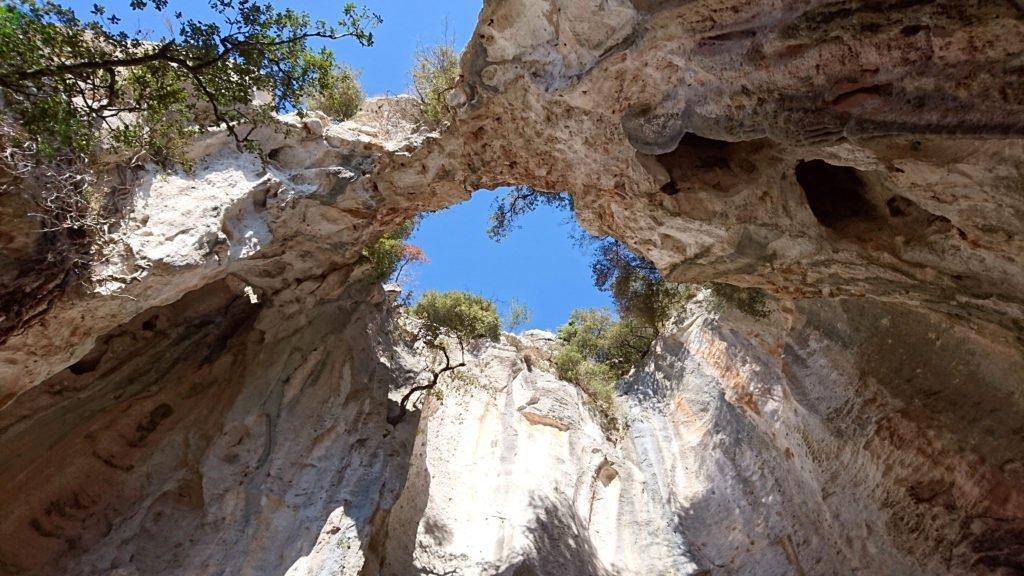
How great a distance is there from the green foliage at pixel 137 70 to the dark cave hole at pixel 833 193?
18.3 feet

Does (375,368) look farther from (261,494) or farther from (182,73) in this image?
(182,73)

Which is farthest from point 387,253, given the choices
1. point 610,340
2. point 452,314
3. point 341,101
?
point 610,340

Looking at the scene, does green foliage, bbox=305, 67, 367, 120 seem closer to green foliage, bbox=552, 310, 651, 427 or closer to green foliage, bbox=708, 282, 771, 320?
green foliage, bbox=708, 282, 771, 320

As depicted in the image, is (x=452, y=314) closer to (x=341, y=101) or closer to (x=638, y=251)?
(x=341, y=101)

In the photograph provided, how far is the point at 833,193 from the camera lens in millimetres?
7945

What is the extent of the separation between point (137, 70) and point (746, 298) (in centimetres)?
914

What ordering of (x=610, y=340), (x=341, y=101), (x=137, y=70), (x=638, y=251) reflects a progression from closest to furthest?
(x=137, y=70) < (x=638, y=251) < (x=341, y=101) < (x=610, y=340)

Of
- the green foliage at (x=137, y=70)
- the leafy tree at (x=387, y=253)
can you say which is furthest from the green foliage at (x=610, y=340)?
the green foliage at (x=137, y=70)

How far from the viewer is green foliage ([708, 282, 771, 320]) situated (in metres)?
10.6

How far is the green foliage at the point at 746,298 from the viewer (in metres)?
10.6

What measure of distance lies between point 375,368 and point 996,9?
28.8ft

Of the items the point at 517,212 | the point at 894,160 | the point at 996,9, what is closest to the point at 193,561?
the point at 517,212

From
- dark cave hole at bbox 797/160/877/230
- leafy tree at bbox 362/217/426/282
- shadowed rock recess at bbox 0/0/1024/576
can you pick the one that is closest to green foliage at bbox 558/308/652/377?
shadowed rock recess at bbox 0/0/1024/576

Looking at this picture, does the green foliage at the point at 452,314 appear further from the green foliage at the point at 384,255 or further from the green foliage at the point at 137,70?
the green foliage at the point at 137,70
